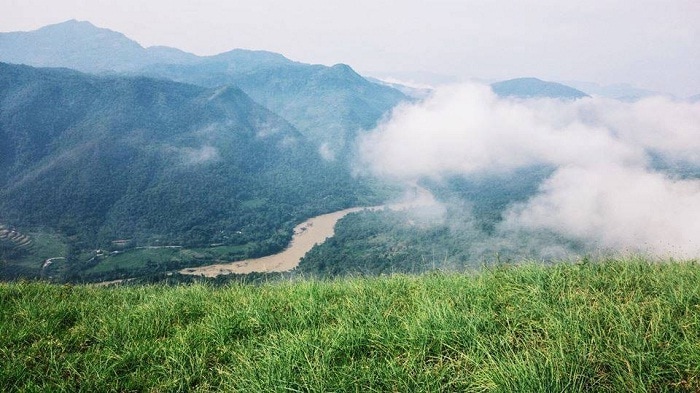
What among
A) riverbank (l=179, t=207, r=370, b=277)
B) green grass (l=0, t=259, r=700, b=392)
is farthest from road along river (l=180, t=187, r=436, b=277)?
green grass (l=0, t=259, r=700, b=392)

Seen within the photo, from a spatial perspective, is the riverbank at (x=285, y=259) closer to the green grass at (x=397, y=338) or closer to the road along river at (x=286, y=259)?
the road along river at (x=286, y=259)

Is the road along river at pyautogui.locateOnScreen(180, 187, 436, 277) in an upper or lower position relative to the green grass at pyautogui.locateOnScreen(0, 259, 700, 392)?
lower

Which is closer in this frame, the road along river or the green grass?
the green grass

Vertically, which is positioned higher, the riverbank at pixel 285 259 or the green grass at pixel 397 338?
the green grass at pixel 397 338

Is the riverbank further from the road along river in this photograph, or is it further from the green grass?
the green grass

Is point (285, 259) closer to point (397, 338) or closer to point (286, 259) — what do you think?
point (286, 259)

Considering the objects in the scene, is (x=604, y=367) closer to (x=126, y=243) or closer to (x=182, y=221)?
(x=126, y=243)

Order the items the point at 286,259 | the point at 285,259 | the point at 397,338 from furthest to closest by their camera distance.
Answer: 1. the point at 285,259
2. the point at 286,259
3. the point at 397,338

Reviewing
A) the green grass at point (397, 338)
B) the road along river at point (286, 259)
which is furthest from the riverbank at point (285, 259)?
the green grass at point (397, 338)

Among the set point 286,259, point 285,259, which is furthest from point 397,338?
point 285,259

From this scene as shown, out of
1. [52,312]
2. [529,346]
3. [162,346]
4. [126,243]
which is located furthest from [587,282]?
[126,243]
